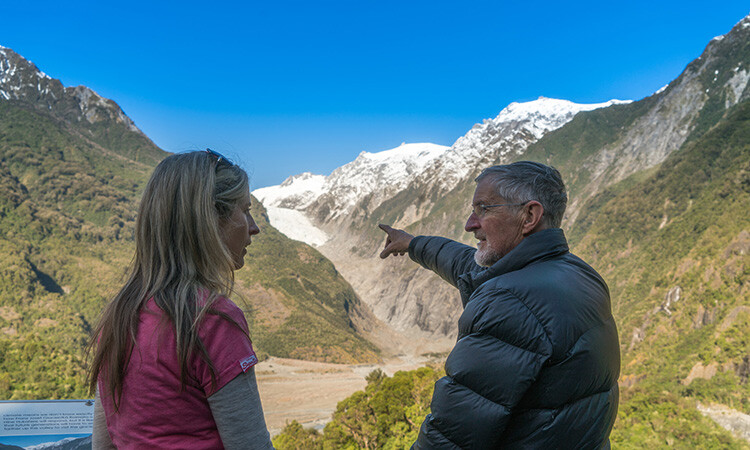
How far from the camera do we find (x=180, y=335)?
1185 mm

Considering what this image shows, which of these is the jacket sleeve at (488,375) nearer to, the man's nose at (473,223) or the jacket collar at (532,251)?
the jacket collar at (532,251)

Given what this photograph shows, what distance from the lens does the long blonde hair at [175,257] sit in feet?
4.15

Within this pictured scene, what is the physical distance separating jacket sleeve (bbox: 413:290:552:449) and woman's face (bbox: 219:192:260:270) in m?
0.67

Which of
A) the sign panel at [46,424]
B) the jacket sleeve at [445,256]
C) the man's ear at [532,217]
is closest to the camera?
the man's ear at [532,217]

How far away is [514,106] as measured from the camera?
12125 cm

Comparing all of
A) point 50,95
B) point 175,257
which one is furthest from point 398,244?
point 50,95

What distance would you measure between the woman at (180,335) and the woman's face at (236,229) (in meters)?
0.02

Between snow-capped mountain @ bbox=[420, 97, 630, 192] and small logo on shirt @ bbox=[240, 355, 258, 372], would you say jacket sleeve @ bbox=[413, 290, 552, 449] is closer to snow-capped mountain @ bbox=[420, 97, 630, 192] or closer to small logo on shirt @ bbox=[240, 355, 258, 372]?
small logo on shirt @ bbox=[240, 355, 258, 372]

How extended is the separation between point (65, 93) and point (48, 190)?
27.6 m

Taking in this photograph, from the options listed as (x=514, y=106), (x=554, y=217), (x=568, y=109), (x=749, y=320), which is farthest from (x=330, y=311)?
(x=514, y=106)

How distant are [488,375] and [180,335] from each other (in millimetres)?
778

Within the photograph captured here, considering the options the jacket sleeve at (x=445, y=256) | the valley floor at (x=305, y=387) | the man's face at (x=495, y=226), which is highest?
the man's face at (x=495, y=226)

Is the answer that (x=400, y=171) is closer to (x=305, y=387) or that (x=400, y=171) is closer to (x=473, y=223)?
(x=305, y=387)

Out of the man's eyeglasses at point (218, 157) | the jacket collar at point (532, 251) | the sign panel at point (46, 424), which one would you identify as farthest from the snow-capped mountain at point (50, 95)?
the jacket collar at point (532, 251)
